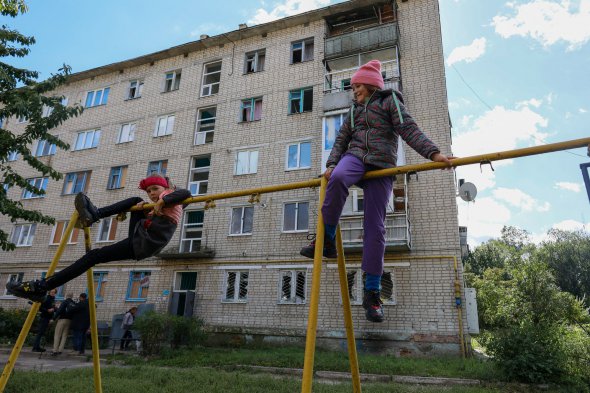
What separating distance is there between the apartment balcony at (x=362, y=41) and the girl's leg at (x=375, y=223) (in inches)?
620

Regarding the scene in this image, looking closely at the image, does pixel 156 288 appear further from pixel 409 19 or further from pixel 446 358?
pixel 409 19

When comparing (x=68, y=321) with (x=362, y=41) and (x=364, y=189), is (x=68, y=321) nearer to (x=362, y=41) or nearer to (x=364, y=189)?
(x=364, y=189)

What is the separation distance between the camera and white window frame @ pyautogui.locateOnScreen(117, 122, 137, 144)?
23.6 m

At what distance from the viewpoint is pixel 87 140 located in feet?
82.0

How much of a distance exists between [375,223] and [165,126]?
839 inches

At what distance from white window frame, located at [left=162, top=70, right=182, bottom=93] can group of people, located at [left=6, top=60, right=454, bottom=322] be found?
21.0m

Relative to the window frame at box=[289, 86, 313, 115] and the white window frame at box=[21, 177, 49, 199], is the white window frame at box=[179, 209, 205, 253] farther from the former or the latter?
the white window frame at box=[21, 177, 49, 199]

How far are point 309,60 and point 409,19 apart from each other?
5225 millimetres

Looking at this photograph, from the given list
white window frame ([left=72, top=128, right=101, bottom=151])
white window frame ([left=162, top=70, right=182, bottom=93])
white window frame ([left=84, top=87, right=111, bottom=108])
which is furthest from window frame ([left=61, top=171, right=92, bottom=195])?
white window frame ([left=162, top=70, right=182, bottom=93])

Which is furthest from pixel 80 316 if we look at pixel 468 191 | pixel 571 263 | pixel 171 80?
pixel 571 263

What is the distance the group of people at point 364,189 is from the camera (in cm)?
354

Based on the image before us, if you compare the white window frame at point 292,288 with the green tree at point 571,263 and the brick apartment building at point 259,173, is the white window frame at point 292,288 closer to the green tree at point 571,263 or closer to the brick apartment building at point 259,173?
the brick apartment building at point 259,173

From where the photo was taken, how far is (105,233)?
21719 mm

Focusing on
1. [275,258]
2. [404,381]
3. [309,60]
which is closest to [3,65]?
[275,258]
